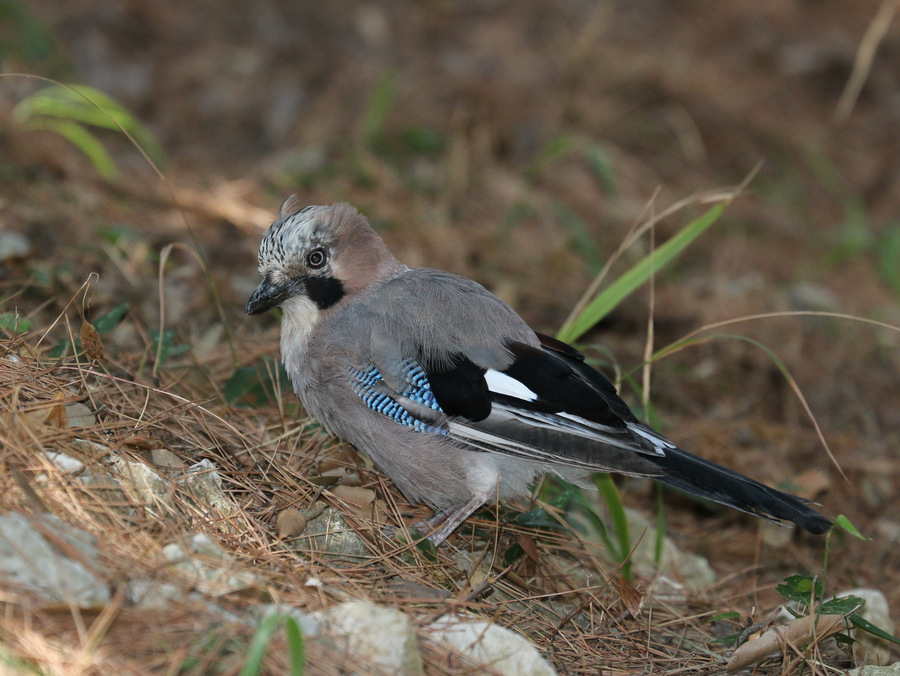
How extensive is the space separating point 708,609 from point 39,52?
5.51 metres

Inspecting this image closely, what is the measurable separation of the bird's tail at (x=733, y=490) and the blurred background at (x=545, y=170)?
0.99 m

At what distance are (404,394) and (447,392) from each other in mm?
159

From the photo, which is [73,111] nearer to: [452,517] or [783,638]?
[452,517]

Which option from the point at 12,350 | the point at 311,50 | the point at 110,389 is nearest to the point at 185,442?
the point at 110,389

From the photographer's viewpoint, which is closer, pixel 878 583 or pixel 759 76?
pixel 878 583

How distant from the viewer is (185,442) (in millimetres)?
2914

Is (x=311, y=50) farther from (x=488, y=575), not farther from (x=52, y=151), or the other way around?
(x=488, y=575)

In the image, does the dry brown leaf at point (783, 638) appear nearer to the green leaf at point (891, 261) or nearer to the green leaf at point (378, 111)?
the green leaf at point (891, 261)

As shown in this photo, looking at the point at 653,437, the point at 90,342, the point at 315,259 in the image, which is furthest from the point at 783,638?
the point at 90,342

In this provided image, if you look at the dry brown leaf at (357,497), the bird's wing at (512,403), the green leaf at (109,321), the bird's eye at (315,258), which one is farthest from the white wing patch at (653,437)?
the green leaf at (109,321)

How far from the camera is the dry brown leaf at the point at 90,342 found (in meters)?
2.94

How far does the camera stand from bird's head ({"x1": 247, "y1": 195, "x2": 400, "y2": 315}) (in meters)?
3.29

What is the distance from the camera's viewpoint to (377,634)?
218 centimetres

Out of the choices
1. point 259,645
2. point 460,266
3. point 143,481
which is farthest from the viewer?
point 460,266
